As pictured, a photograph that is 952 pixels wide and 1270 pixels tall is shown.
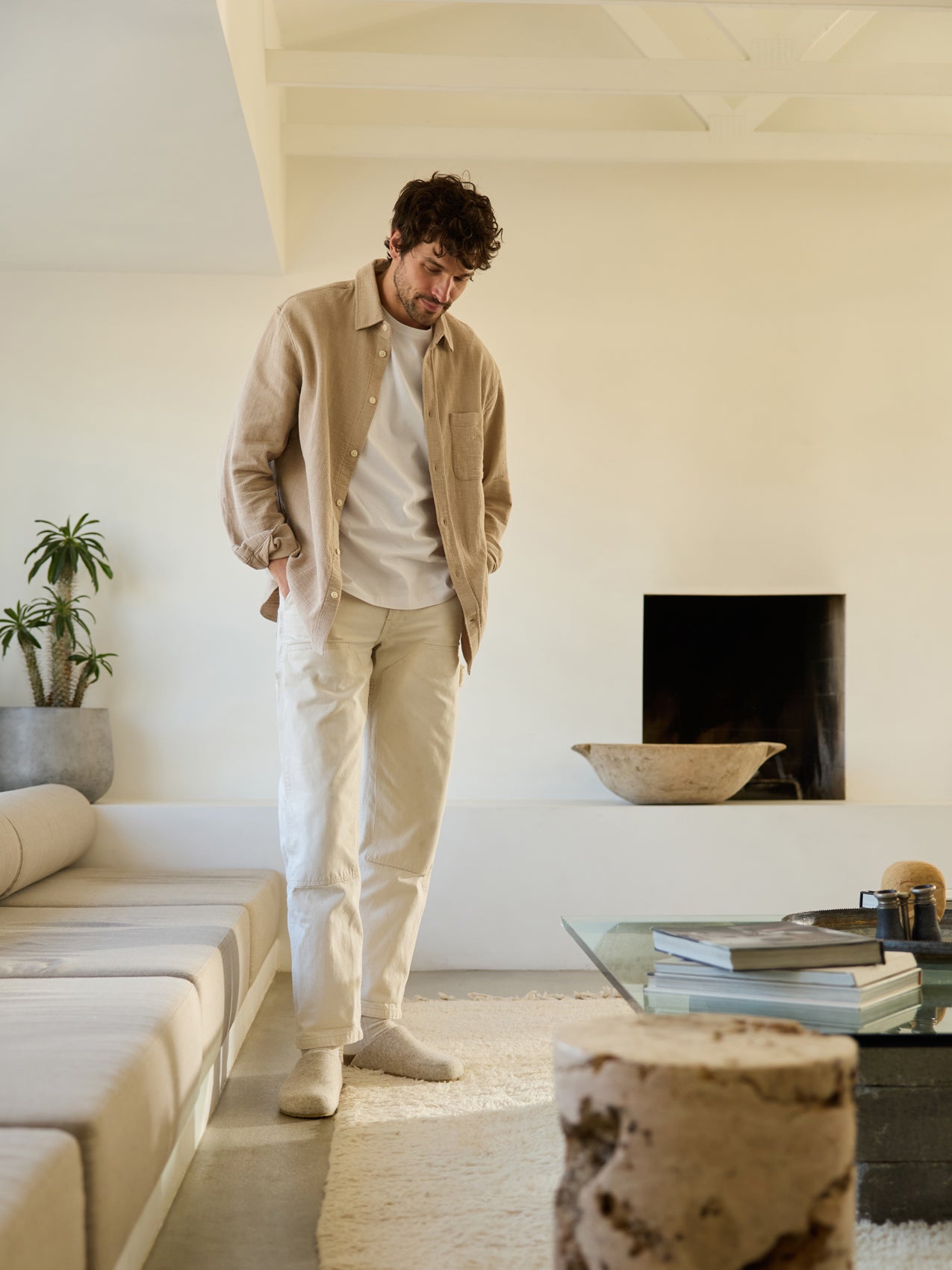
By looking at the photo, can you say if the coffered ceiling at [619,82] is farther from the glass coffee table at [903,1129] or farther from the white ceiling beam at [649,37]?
the glass coffee table at [903,1129]

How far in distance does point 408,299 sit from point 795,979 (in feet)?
4.49

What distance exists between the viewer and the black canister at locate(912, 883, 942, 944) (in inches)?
68.6

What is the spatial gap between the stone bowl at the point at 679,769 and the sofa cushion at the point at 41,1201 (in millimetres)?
2596

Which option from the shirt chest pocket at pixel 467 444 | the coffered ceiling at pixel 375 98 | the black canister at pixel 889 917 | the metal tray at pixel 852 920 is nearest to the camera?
the black canister at pixel 889 917

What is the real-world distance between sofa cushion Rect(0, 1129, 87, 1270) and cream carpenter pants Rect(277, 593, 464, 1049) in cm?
97

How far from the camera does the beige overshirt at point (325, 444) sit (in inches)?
83.0

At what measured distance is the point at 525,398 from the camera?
401 cm

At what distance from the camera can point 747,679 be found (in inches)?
167

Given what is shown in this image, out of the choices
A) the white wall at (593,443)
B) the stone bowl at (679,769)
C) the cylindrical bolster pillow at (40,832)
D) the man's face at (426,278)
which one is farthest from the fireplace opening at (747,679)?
the man's face at (426,278)

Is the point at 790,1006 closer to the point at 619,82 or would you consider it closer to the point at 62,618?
the point at 62,618

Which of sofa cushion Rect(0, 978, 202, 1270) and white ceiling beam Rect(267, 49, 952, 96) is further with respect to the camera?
white ceiling beam Rect(267, 49, 952, 96)

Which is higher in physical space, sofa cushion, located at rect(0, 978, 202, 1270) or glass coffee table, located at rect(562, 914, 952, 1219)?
sofa cushion, located at rect(0, 978, 202, 1270)

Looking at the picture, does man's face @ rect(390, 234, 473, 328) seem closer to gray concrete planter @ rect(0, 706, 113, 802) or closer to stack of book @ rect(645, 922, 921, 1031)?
stack of book @ rect(645, 922, 921, 1031)

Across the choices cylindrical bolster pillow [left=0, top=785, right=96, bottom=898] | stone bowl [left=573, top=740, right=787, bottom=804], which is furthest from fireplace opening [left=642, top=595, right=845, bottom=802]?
cylindrical bolster pillow [left=0, top=785, right=96, bottom=898]
